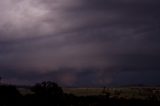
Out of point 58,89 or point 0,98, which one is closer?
point 0,98

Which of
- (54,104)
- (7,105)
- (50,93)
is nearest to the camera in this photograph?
(7,105)

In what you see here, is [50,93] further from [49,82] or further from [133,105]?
[133,105]

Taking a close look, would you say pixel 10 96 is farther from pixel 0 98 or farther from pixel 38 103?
pixel 38 103

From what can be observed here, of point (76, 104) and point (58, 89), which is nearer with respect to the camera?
point (76, 104)

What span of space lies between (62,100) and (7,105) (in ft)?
78.6

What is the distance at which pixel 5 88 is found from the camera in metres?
169

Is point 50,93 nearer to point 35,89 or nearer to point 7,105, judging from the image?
point 35,89

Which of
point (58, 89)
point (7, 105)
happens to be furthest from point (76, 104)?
point (7, 105)

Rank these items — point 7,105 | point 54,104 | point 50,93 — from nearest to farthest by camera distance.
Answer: point 7,105 < point 54,104 < point 50,93

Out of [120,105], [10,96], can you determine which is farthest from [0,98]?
[120,105]

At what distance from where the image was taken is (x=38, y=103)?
143 m

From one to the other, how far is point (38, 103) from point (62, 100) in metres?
14.5

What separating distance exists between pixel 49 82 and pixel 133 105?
31.4 metres

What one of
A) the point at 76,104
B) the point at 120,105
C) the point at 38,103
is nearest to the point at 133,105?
the point at 120,105
